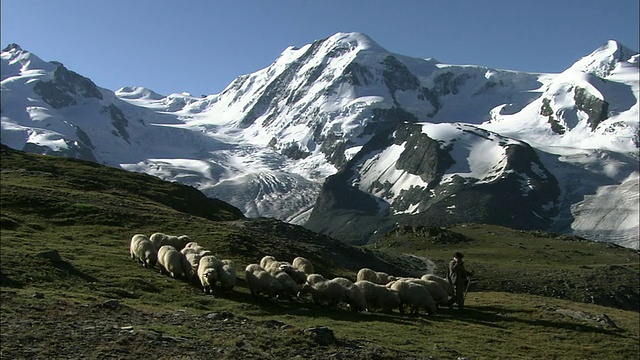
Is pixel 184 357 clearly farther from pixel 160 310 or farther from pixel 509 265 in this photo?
pixel 509 265

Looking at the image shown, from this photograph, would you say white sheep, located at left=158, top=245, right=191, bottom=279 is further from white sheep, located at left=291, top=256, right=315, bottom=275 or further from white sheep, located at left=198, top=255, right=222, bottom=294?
white sheep, located at left=291, top=256, right=315, bottom=275

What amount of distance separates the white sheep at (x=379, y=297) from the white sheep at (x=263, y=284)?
343 cm

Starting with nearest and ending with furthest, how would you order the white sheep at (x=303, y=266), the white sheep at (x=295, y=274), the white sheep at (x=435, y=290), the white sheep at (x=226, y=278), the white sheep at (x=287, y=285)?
1. the white sheep at (x=226, y=278)
2. the white sheep at (x=287, y=285)
3. the white sheep at (x=295, y=274)
4. the white sheep at (x=435, y=290)
5. the white sheep at (x=303, y=266)

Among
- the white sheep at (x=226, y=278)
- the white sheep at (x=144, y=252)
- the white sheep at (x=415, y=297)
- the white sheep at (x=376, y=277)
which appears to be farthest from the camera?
the white sheep at (x=376, y=277)

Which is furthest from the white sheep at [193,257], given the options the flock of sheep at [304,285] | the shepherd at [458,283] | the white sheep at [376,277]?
the shepherd at [458,283]

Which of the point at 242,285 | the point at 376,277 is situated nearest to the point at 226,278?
→ the point at 242,285

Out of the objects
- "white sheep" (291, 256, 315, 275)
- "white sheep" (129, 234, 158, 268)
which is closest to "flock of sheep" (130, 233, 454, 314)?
"white sheep" (129, 234, 158, 268)

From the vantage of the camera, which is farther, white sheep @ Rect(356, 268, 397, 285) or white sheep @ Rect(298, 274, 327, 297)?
white sheep @ Rect(356, 268, 397, 285)

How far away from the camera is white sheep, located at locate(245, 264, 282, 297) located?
27234 millimetres

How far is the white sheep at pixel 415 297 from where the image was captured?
28.1m

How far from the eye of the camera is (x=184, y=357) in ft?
54.6

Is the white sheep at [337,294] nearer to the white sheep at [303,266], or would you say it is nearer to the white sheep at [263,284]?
the white sheep at [263,284]

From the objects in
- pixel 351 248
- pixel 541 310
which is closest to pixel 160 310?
pixel 541 310

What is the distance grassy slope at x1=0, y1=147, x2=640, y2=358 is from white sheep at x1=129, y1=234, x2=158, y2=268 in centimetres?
63
